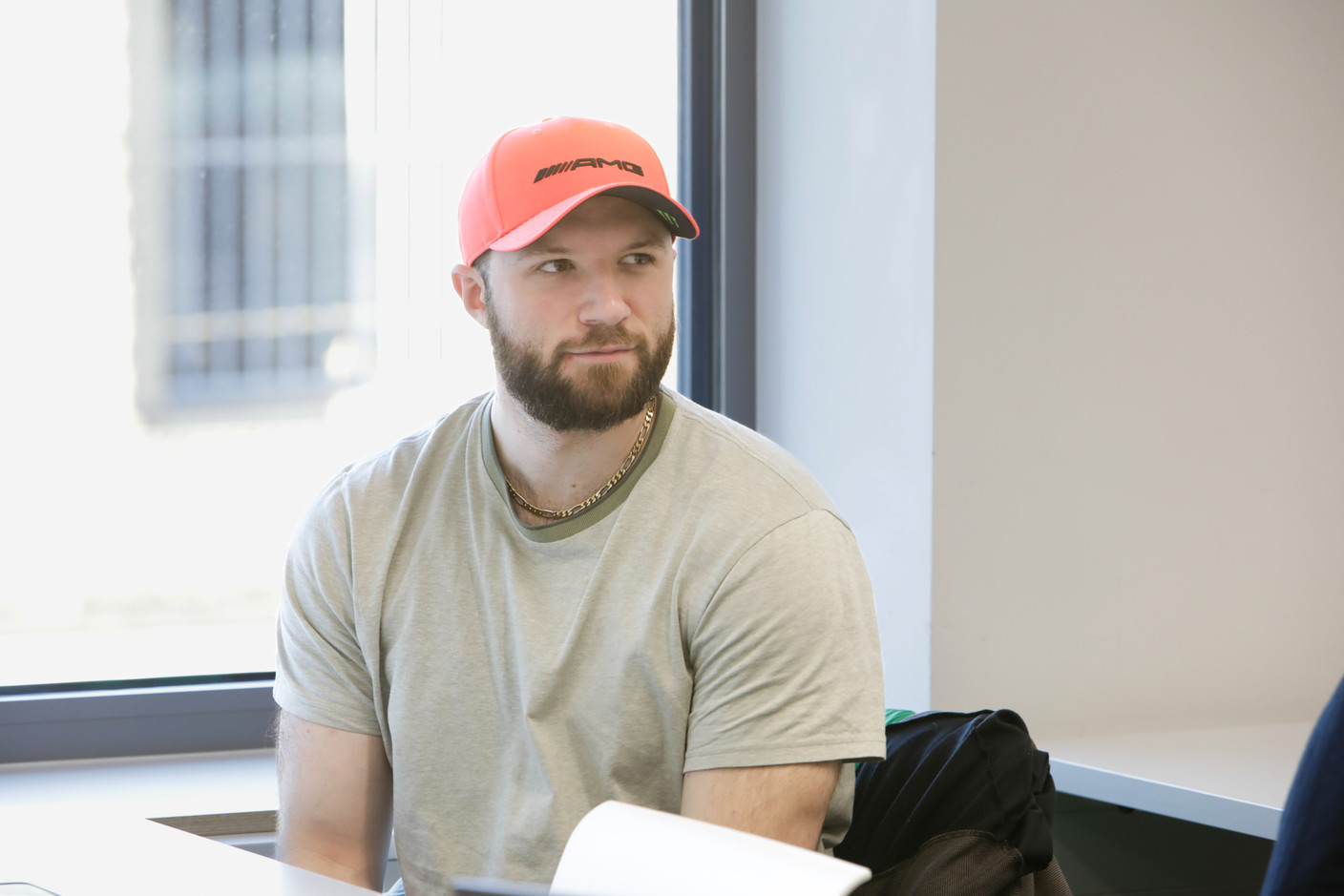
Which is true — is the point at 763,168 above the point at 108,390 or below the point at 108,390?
above

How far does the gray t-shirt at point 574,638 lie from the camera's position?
1.20 metres

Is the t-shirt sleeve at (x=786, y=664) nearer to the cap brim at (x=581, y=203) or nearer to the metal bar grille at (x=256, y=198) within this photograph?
the cap brim at (x=581, y=203)

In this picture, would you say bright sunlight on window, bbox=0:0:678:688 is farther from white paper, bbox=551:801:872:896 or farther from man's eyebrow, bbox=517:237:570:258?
white paper, bbox=551:801:872:896

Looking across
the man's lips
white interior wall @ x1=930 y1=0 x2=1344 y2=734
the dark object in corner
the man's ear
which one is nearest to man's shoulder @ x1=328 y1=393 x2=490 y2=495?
the man's ear

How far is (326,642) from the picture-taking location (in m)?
1.38

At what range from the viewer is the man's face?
4.33ft

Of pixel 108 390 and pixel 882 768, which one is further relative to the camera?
pixel 108 390

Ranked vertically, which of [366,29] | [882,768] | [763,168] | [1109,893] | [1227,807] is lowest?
[1109,893]

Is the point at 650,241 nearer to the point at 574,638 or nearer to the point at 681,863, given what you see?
the point at 574,638

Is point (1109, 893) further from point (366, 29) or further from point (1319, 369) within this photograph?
point (366, 29)

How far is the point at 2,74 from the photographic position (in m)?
1.97

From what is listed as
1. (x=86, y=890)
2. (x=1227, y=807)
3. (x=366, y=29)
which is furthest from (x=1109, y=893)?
(x=366, y=29)

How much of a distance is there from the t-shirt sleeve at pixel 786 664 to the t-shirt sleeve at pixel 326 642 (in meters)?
0.38

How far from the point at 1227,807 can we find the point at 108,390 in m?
1.71
